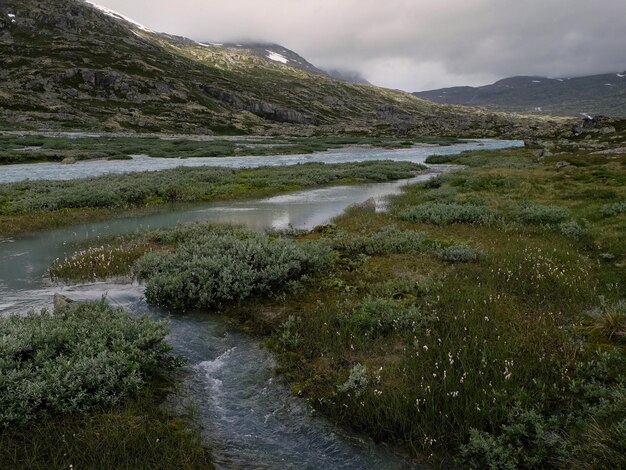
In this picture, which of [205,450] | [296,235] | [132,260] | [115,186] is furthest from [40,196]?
[205,450]

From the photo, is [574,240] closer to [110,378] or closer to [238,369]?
[238,369]

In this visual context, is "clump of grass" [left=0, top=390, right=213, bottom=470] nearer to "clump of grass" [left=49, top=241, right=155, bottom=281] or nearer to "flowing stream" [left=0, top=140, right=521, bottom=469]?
"flowing stream" [left=0, top=140, right=521, bottom=469]

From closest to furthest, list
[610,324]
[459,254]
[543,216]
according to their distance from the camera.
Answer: [610,324] → [459,254] → [543,216]

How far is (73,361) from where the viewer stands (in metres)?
7.05

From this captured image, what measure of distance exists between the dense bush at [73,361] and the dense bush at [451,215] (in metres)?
14.6

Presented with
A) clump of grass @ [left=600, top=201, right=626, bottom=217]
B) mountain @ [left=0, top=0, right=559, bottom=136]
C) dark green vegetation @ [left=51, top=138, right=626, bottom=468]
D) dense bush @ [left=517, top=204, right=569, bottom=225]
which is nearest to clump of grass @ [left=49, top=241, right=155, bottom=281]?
dark green vegetation @ [left=51, top=138, right=626, bottom=468]

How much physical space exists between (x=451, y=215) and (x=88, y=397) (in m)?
17.2

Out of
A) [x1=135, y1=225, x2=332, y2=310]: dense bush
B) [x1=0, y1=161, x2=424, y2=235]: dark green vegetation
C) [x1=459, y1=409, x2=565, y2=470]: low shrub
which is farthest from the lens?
[x1=0, y1=161, x2=424, y2=235]: dark green vegetation

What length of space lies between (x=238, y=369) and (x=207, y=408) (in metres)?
1.28

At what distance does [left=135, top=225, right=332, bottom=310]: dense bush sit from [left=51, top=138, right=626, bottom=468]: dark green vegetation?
284mm

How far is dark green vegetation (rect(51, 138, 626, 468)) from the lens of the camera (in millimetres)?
5770

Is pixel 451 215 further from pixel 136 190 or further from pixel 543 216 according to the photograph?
pixel 136 190

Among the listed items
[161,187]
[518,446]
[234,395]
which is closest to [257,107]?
[161,187]

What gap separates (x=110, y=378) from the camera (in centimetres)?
677
